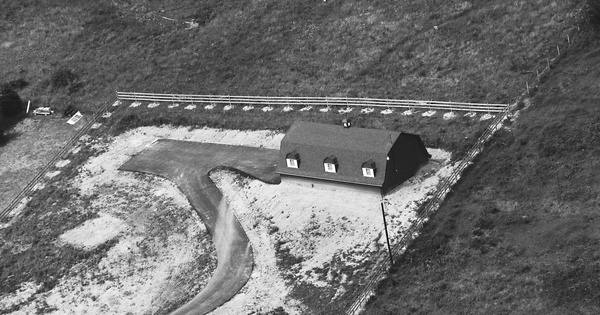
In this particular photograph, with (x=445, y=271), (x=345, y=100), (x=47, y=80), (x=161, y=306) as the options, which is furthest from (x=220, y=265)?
(x=47, y=80)

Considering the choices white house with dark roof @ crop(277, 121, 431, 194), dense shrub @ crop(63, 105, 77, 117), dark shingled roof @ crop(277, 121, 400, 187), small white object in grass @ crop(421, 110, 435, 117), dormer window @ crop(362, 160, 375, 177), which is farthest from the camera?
dense shrub @ crop(63, 105, 77, 117)

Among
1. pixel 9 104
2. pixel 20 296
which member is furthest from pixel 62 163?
pixel 20 296

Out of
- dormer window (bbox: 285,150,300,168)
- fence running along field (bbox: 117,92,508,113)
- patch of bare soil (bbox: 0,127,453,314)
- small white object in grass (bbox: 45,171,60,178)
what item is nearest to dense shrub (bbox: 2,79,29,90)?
fence running along field (bbox: 117,92,508,113)

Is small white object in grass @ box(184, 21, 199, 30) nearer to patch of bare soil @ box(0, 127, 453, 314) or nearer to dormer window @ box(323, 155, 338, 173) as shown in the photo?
patch of bare soil @ box(0, 127, 453, 314)

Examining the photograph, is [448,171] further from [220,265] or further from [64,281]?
[64,281]

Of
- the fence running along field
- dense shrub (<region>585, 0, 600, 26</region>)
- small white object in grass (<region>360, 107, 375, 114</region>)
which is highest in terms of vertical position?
dense shrub (<region>585, 0, 600, 26</region>)

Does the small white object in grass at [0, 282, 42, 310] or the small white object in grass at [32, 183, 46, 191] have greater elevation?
the small white object in grass at [32, 183, 46, 191]

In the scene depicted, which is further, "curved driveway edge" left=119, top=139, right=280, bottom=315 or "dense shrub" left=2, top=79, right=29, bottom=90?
"dense shrub" left=2, top=79, right=29, bottom=90
